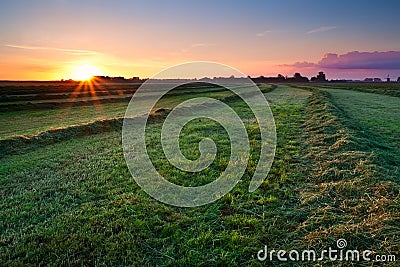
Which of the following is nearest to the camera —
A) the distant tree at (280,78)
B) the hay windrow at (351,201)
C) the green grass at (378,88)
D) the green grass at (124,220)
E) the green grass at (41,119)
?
the green grass at (124,220)

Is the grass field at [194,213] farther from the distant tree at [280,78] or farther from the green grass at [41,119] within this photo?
the distant tree at [280,78]

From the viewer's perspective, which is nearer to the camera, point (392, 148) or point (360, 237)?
point (360, 237)

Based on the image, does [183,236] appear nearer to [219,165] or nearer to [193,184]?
[193,184]

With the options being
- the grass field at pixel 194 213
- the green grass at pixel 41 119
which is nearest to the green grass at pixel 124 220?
the grass field at pixel 194 213

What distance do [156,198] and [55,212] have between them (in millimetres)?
1727

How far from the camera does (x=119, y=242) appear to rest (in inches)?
147

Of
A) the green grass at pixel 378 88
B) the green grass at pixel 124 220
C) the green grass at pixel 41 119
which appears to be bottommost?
the green grass at pixel 124 220

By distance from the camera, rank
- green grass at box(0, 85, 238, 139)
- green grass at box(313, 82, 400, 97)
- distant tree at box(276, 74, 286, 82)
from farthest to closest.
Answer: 1. distant tree at box(276, 74, 286, 82)
2. green grass at box(313, 82, 400, 97)
3. green grass at box(0, 85, 238, 139)

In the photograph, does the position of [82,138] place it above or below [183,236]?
above

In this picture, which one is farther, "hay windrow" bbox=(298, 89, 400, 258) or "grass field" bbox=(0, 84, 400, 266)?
"hay windrow" bbox=(298, 89, 400, 258)

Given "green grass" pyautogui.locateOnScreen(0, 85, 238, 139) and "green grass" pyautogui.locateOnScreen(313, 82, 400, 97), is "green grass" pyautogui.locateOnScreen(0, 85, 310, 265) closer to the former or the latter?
"green grass" pyautogui.locateOnScreen(0, 85, 238, 139)

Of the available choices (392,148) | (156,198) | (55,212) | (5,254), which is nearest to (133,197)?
(156,198)

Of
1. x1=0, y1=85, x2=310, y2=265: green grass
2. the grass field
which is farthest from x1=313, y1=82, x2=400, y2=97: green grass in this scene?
x1=0, y1=85, x2=310, y2=265: green grass

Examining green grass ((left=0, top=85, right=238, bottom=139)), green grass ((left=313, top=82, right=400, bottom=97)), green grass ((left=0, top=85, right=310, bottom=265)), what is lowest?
green grass ((left=0, top=85, right=310, bottom=265))
